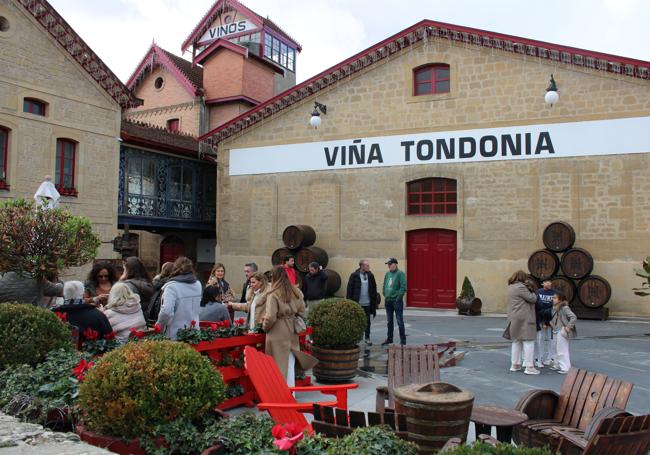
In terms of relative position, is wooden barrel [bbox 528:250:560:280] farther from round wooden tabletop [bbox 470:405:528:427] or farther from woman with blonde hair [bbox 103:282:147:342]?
woman with blonde hair [bbox 103:282:147:342]

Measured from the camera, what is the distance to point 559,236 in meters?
15.7

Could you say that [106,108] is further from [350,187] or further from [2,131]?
[350,187]

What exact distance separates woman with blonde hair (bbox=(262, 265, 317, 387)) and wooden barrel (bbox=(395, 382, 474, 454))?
283cm

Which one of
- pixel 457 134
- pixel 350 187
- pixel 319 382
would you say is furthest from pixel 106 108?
pixel 319 382

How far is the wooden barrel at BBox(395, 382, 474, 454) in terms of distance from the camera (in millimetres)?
4031

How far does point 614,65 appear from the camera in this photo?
15.9 m

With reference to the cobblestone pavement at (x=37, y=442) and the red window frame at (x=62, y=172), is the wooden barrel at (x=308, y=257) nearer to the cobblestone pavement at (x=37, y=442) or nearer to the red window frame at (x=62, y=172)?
the red window frame at (x=62, y=172)

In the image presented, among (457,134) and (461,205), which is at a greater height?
(457,134)

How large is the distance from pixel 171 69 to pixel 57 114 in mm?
12944

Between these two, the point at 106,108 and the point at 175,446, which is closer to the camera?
the point at 175,446

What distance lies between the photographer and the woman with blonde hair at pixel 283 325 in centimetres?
676

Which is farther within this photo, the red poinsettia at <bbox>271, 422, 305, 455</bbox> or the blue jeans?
the blue jeans

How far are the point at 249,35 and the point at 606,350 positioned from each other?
999 inches

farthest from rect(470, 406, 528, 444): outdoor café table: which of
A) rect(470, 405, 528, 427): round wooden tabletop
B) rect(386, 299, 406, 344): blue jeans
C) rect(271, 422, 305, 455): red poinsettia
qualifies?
rect(386, 299, 406, 344): blue jeans
